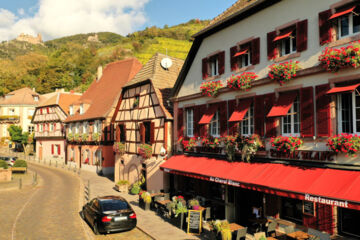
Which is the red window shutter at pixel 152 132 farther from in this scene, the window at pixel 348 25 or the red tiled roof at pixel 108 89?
the window at pixel 348 25

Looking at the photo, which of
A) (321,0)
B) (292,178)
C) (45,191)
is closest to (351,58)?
(321,0)

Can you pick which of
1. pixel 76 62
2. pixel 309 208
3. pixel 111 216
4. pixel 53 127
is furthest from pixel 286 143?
pixel 76 62

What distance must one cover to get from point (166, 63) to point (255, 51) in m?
10.3

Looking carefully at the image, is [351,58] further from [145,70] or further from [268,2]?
[145,70]

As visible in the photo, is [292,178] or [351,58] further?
[292,178]

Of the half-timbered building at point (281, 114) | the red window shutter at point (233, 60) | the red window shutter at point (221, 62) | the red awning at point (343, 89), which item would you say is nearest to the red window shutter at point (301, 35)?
the half-timbered building at point (281, 114)

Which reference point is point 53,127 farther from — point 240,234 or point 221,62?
point 240,234

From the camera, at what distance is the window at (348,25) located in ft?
31.6

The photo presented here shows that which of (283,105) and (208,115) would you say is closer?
(283,105)

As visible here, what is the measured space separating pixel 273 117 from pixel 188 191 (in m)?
8.30

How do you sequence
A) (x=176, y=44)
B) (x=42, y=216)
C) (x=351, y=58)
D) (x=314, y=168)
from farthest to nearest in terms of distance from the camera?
(x=176, y=44), (x=42, y=216), (x=314, y=168), (x=351, y=58)

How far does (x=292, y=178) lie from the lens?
1027cm

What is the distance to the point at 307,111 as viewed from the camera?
10664mm

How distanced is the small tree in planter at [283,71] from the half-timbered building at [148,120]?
28.9 ft
